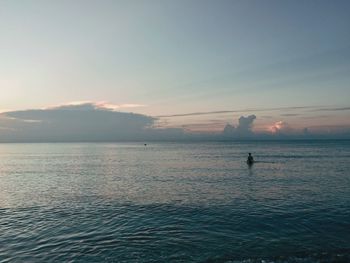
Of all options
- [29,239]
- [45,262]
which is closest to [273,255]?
[45,262]

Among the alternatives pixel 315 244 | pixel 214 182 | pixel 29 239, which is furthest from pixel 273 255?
pixel 214 182

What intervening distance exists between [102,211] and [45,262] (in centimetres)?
1334

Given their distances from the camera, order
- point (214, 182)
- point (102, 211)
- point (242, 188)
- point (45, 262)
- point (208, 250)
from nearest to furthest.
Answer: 1. point (45, 262)
2. point (208, 250)
3. point (102, 211)
4. point (242, 188)
5. point (214, 182)

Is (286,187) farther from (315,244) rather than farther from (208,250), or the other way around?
(208,250)

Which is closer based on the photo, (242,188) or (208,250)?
(208,250)

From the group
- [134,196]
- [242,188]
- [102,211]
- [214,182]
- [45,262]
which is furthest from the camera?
[214,182]

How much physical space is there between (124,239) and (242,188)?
25.4 meters

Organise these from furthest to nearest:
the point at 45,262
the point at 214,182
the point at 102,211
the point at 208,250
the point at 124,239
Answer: the point at 214,182 → the point at 102,211 → the point at 124,239 → the point at 208,250 → the point at 45,262

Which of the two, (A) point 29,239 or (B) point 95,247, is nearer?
(B) point 95,247

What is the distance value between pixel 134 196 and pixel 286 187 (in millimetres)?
20809

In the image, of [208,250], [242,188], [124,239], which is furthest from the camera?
[242,188]

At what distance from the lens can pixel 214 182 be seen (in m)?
53.0

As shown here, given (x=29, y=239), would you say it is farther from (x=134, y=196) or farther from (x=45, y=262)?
(x=134, y=196)

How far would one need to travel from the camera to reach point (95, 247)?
21.7 m
